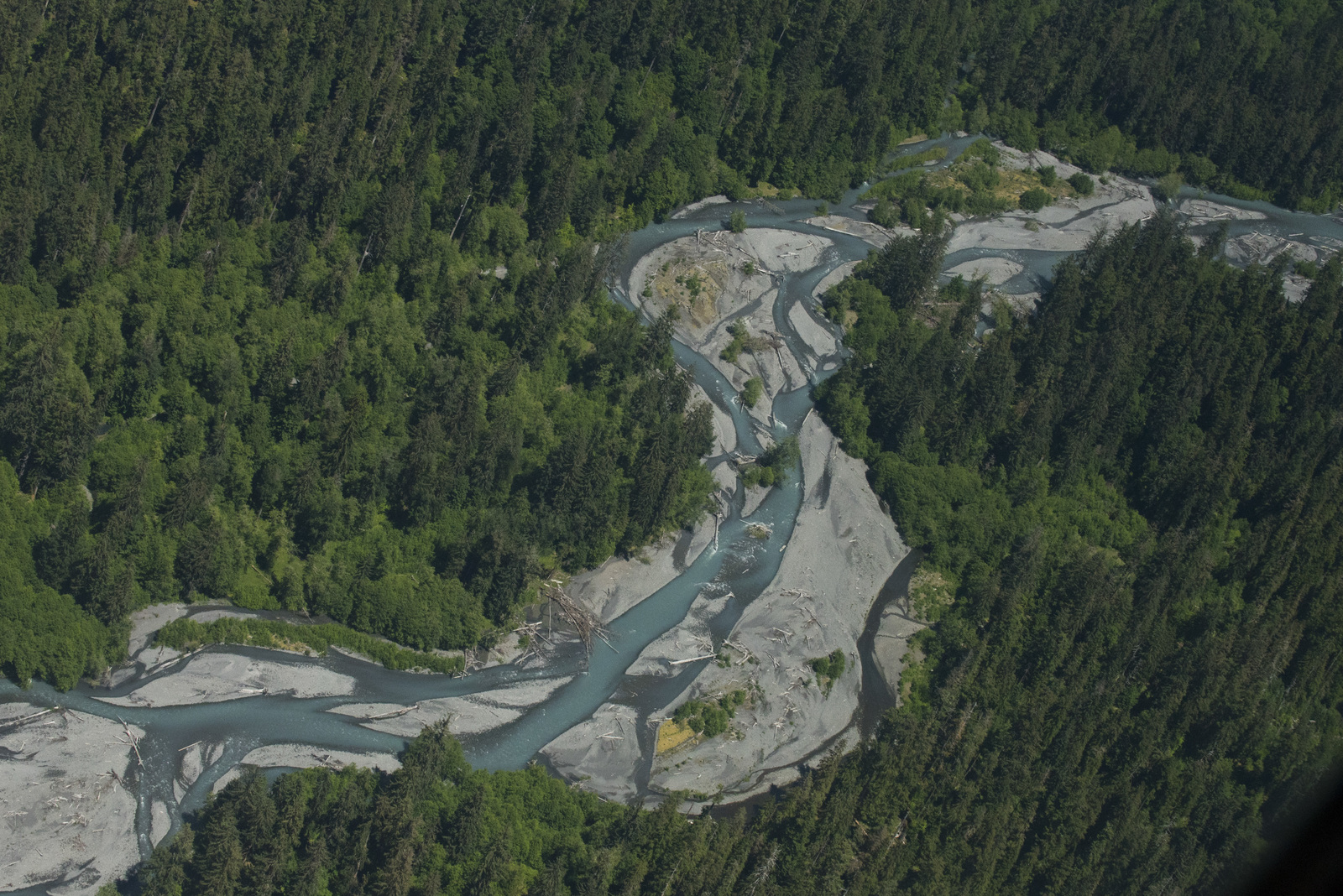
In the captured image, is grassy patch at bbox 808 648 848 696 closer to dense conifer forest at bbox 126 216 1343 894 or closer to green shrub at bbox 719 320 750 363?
dense conifer forest at bbox 126 216 1343 894

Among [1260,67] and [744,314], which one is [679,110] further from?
[1260,67]

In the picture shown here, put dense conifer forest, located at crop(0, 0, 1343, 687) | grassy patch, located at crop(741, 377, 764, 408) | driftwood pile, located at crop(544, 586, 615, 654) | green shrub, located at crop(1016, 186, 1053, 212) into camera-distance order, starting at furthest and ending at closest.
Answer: green shrub, located at crop(1016, 186, 1053, 212) < grassy patch, located at crop(741, 377, 764, 408) < driftwood pile, located at crop(544, 586, 615, 654) < dense conifer forest, located at crop(0, 0, 1343, 687)

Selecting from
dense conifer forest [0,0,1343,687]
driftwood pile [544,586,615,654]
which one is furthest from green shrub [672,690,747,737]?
dense conifer forest [0,0,1343,687]

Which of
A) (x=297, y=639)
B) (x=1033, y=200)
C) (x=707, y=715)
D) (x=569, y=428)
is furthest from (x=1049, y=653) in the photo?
(x=1033, y=200)

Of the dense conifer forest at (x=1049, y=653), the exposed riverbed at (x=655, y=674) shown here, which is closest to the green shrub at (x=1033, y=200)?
the dense conifer forest at (x=1049, y=653)

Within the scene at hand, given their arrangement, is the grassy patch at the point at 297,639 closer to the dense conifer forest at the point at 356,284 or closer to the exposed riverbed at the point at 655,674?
the exposed riverbed at the point at 655,674
